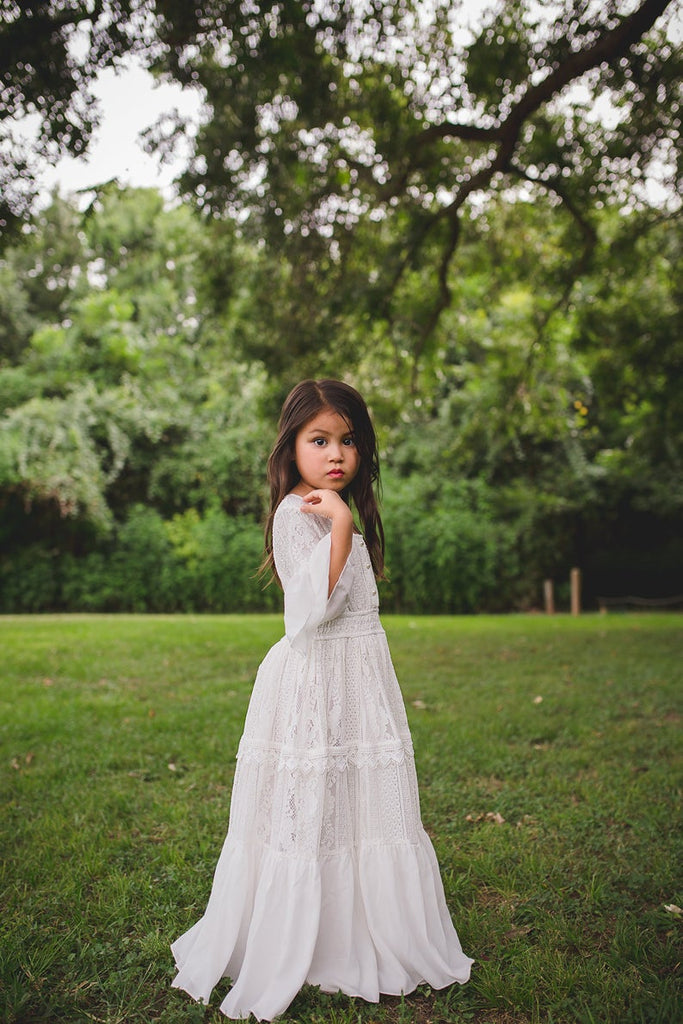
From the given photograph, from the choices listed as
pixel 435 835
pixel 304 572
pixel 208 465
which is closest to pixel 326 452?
pixel 304 572

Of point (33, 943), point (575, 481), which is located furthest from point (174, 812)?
point (575, 481)

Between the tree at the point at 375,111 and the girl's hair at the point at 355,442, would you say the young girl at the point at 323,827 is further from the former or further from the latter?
the tree at the point at 375,111

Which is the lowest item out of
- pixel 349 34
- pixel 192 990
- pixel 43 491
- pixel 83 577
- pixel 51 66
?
pixel 192 990

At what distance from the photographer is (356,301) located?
28.8 ft

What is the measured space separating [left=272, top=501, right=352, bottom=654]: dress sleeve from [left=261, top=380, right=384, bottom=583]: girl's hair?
0.13 meters

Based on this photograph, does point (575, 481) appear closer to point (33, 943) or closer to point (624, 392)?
point (624, 392)

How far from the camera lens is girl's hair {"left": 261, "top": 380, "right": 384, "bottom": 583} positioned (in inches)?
99.3

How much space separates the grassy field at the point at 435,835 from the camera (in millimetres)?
2314

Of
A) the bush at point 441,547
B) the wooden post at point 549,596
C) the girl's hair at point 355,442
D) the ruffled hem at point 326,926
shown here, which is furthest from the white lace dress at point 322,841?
the wooden post at point 549,596

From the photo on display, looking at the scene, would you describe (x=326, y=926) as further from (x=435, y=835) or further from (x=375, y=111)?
(x=375, y=111)

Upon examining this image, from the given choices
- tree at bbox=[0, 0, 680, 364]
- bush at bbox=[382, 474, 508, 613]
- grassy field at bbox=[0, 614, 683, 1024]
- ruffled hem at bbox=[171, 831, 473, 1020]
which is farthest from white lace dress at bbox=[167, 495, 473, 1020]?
bush at bbox=[382, 474, 508, 613]

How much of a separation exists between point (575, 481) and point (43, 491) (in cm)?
1195

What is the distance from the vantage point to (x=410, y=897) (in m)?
2.27

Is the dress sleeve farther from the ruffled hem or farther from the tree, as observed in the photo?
the tree
